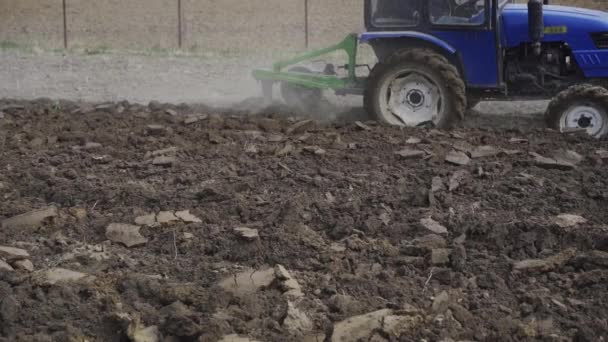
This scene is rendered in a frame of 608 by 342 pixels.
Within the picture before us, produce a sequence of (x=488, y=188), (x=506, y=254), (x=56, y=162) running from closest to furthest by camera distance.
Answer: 1. (x=506, y=254)
2. (x=488, y=188)
3. (x=56, y=162)

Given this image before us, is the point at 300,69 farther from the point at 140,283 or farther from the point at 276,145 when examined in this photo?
the point at 140,283

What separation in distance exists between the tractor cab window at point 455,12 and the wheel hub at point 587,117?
1583 mm

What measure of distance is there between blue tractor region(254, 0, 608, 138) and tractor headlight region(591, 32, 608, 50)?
0.04 feet

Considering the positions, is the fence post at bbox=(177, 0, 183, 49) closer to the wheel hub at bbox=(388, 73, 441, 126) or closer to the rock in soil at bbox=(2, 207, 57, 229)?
the wheel hub at bbox=(388, 73, 441, 126)

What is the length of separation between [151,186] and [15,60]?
11.3m

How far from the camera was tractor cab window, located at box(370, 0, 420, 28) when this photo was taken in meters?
10.9

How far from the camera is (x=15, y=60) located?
18031 mm

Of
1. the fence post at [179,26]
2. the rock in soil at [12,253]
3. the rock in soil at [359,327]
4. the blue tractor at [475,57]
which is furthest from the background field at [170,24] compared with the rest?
the rock in soil at [359,327]

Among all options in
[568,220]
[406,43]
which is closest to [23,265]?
[568,220]

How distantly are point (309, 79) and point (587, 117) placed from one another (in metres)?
3.57

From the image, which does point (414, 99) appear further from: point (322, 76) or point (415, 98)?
point (322, 76)

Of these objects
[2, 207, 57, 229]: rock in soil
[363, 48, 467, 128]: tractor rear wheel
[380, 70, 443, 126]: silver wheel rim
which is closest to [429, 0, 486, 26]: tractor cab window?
[363, 48, 467, 128]: tractor rear wheel

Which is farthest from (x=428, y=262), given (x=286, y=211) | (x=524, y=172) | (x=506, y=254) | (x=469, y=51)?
(x=469, y=51)

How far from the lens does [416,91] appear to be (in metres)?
10.9
